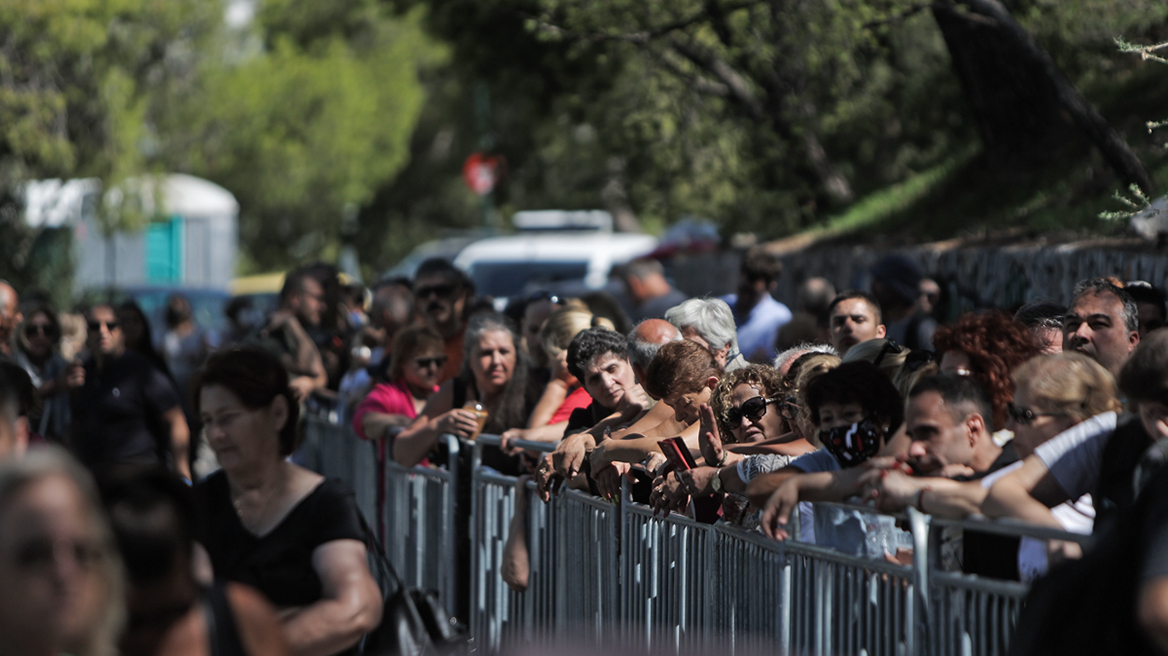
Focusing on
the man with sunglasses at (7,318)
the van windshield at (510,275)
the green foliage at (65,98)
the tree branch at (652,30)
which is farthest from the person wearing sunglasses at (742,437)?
the green foliage at (65,98)

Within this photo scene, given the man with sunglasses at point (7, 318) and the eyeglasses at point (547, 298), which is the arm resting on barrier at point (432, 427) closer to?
the eyeglasses at point (547, 298)

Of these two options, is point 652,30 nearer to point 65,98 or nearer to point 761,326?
point 761,326

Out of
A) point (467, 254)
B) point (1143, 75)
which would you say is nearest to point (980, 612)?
point (1143, 75)

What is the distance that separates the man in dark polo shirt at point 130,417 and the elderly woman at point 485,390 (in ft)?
6.14

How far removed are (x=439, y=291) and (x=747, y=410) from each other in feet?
14.3

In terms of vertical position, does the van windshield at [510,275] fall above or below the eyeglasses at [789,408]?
above

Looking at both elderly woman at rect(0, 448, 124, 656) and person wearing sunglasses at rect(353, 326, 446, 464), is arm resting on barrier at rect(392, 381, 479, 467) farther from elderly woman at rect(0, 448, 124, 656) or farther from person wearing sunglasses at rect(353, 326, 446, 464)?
elderly woman at rect(0, 448, 124, 656)

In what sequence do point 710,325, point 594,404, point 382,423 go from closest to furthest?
point 594,404
point 710,325
point 382,423

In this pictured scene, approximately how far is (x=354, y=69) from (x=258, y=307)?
30.1 meters

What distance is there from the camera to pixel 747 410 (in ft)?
17.8

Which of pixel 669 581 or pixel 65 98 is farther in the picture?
pixel 65 98

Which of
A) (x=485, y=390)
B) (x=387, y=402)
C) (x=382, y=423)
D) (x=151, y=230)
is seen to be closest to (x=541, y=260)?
(x=387, y=402)

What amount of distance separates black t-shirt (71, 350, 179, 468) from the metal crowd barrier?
1.34 m

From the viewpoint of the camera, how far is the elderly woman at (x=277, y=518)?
375cm
